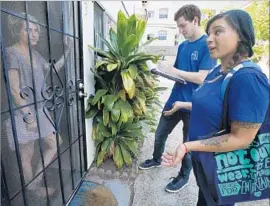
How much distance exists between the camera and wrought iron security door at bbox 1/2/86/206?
3.58 feet

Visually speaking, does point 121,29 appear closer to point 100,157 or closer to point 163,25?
point 100,157

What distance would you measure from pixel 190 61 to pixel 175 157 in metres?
1.08

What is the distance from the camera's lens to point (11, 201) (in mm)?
1156

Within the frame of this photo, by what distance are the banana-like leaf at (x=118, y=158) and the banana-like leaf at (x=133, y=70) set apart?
0.94 m

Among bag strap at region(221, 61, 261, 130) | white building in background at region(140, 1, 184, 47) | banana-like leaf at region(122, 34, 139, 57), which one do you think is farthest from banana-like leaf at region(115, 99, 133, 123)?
white building in background at region(140, 1, 184, 47)

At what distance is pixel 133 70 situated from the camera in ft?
7.16

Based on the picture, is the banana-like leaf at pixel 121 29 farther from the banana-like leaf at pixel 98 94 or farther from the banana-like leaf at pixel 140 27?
the banana-like leaf at pixel 98 94

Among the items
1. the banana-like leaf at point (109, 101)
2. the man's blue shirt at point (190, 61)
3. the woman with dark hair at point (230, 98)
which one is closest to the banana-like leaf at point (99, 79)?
the banana-like leaf at point (109, 101)

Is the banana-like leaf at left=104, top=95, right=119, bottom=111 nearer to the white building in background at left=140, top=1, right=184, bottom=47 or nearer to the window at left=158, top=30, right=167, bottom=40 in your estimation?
the white building in background at left=140, top=1, right=184, bottom=47

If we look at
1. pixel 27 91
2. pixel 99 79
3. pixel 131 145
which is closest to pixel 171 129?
pixel 131 145

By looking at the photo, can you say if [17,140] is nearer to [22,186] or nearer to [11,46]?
[22,186]

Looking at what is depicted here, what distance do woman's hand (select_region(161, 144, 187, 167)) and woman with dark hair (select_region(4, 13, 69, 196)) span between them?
87 cm

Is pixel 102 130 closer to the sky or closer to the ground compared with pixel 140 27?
closer to the ground

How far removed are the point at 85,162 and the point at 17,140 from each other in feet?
4.08
